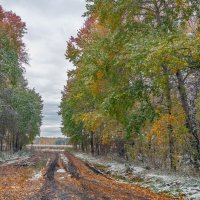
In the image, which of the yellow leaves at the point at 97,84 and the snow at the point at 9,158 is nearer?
the yellow leaves at the point at 97,84

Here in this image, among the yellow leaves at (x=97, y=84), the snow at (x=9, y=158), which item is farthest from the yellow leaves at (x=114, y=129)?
the snow at (x=9, y=158)

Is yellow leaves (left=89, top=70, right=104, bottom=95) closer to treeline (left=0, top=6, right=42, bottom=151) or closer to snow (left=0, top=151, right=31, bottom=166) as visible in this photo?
treeline (left=0, top=6, right=42, bottom=151)

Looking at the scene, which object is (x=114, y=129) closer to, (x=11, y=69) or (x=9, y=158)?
(x=11, y=69)

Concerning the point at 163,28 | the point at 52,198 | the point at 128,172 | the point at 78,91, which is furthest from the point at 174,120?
the point at 78,91

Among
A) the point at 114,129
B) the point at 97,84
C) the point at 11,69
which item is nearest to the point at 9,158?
the point at 114,129

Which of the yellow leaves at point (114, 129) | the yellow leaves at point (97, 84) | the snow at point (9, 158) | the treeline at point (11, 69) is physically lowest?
the snow at point (9, 158)

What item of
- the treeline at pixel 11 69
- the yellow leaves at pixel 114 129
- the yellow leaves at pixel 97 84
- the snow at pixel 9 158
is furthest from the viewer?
Answer: the snow at pixel 9 158

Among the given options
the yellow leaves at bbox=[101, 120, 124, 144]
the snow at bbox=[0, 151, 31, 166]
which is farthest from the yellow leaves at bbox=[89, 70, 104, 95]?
the snow at bbox=[0, 151, 31, 166]

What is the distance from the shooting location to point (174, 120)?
14.2 m

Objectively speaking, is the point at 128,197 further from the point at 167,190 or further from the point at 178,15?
the point at 178,15

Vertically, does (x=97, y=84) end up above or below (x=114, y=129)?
above

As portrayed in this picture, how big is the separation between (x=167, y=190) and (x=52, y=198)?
4.94 metres

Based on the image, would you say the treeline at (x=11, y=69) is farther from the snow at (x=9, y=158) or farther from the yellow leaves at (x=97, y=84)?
the yellow leaves at (x=97, y=84)

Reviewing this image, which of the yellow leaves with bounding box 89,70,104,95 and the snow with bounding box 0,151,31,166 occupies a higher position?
the yellow leaves with bounding box 89,70,104,95
